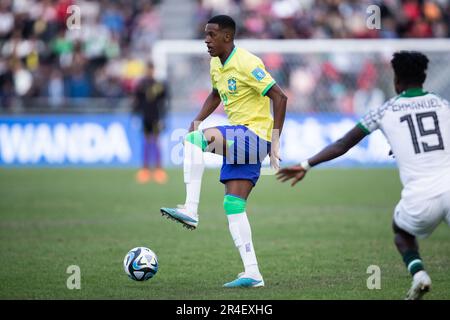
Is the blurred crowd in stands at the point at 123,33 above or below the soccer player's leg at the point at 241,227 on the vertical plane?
above

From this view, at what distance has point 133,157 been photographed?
2538cm

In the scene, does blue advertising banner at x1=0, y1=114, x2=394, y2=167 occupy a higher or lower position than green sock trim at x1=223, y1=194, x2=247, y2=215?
higher

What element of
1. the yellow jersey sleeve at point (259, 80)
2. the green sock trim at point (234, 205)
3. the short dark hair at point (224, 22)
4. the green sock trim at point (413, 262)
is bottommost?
the green sock trim at point (413, 262)

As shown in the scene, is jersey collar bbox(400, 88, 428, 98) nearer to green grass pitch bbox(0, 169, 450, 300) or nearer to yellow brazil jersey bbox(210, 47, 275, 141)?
yellow brazil jersey bbox(210, 47, 275, 141)

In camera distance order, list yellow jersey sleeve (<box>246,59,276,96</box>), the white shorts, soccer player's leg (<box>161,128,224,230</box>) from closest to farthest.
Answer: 1. the white shorts
2. soccer player's leg (<box>161,128,224,230</box>)
3. yellow jersey sleeve (<box>246,59,276,96</box>)

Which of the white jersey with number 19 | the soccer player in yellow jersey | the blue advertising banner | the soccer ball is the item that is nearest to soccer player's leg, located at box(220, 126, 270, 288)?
the soccer player in yellow jersey

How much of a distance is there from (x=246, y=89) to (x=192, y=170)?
98cm

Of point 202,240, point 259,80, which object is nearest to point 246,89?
point 259,80

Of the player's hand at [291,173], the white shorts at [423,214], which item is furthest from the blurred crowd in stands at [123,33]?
the white shorts at [423,214]

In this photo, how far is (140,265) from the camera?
886cm

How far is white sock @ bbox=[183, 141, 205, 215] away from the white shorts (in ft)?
6.98

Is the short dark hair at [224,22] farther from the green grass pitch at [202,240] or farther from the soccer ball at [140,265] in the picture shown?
the green grass pitch at [202,240]

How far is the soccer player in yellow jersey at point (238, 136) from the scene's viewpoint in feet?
28.4

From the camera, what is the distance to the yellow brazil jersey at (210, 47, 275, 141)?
28.7 feet
